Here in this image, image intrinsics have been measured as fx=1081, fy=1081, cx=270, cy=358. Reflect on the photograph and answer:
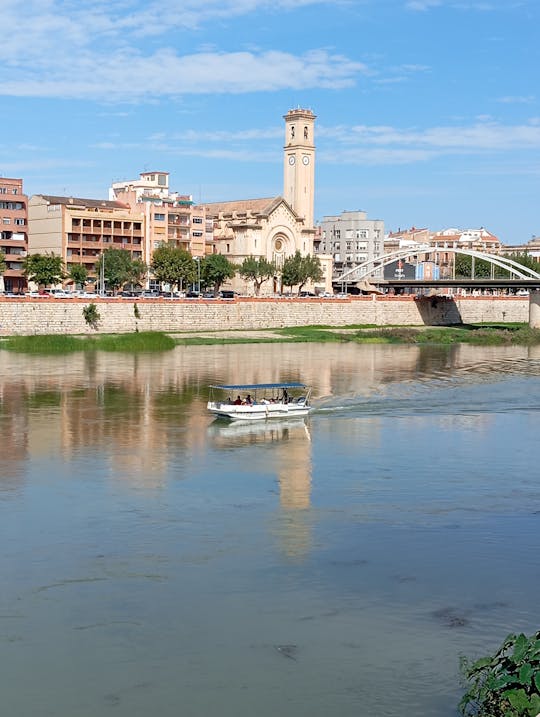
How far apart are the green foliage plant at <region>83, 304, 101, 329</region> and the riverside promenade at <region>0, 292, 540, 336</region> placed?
8.0 inches

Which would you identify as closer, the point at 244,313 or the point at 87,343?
the point at 87,343

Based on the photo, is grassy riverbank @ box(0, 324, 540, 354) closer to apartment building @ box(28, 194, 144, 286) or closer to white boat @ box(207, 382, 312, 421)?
apartment building @ box(28, 194, 144, 286)

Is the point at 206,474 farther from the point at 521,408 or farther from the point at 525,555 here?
the point at 521,408

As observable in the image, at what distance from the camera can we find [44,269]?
89.0 meters

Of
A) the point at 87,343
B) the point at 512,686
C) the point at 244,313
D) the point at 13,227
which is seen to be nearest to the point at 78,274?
the point at 13,227

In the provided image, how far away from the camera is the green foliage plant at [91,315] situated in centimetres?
7731

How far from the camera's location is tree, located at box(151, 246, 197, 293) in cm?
9712

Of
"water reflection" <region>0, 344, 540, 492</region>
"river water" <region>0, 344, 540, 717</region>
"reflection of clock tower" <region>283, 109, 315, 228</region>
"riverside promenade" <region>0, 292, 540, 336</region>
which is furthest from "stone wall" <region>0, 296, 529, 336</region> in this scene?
"river water" <region>0, 344, 540, 717</region>

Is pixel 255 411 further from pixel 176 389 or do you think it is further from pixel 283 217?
pixel 283 217

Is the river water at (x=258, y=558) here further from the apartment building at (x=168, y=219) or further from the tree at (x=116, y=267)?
the apartment building at (x=168, y=219)

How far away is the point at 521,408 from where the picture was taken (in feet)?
146

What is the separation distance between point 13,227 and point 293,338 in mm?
31806

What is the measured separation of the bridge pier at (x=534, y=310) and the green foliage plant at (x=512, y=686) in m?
84.0

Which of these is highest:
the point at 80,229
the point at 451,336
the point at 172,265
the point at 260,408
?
the point at 80,229
